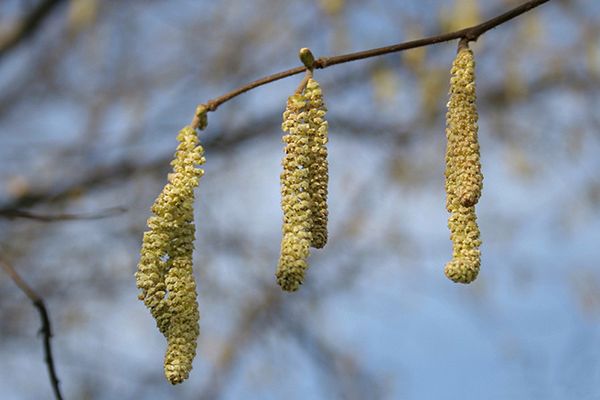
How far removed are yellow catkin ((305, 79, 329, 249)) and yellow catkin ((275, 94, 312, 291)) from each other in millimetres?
10

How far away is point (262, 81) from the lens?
3.29 ft

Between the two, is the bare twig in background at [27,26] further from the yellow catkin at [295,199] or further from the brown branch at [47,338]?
the yellow catkin at [295,199]

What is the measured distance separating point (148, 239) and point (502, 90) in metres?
4.56

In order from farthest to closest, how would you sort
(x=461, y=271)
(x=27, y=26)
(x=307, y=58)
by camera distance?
(x=27, y=26), (x=307, y=58), (x=461, y=271)

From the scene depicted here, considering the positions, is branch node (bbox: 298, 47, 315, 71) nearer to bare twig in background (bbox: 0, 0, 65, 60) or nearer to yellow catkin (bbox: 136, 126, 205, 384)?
yellow catkin (bbox: 136, 126, 205, 384)

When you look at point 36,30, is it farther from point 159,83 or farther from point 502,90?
point 502,90

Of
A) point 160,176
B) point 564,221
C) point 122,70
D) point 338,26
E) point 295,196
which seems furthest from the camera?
point 122,70

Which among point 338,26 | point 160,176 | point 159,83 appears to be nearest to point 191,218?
point 338,26

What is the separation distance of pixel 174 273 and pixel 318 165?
22 cm

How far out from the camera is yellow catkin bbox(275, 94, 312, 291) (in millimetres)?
904

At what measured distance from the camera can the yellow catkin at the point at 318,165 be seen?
997 mm

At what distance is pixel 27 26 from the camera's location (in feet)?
12.8

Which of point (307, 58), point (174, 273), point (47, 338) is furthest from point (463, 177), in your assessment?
point (47, 338)

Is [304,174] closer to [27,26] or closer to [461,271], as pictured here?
[461,271]
